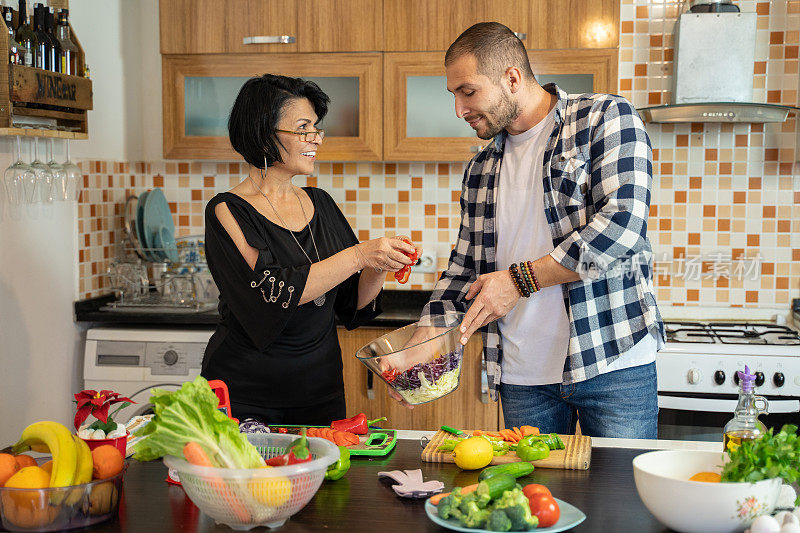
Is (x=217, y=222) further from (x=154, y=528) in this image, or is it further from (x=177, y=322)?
(x=177, y=322)

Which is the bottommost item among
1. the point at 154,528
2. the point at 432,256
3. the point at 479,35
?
the point at 154,528

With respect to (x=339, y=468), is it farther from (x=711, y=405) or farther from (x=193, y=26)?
(x=193, y=26)

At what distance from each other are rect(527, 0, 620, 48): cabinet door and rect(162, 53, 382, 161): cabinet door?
604mm

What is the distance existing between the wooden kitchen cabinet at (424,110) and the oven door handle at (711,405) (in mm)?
1128

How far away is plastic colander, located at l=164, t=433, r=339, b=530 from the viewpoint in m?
1.11

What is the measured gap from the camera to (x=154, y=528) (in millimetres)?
1180

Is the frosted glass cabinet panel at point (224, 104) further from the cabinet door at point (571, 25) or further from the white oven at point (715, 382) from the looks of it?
the white oven at point (715, 382)

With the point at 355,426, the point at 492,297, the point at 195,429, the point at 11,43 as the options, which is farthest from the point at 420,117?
the point at 195,429

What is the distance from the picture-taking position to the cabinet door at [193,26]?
3.16 m

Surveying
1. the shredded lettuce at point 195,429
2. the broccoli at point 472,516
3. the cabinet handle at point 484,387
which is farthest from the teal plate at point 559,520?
the cabinet handle at point 484,387

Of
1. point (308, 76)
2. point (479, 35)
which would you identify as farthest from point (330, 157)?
point (479, 35)

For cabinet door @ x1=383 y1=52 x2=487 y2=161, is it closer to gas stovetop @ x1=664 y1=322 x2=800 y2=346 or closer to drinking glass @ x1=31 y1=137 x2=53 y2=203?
gas stovetop @ x1=664 y1=322 x2=800 y2=346

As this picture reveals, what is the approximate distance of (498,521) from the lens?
1.10 meters

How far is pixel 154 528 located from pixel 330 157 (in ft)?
7.00
